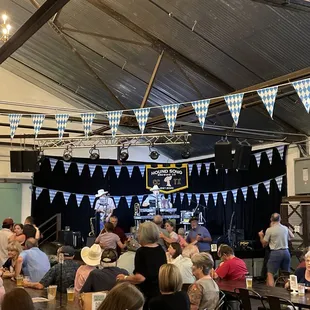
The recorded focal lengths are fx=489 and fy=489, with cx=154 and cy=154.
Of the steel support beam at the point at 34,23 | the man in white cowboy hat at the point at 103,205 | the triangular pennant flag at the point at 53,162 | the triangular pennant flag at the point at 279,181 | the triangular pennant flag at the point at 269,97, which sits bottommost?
the man in white cowboy hat at the point at 103,205

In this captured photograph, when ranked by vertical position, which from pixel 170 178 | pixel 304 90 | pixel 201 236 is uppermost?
pixel 304 90

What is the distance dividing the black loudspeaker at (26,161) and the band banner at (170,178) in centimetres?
396

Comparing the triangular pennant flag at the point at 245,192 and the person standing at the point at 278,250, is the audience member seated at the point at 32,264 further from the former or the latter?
the triangular pennant flag at the point at 245,192

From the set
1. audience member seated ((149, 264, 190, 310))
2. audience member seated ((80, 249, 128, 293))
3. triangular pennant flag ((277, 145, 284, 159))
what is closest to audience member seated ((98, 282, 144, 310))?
audience member seated ((149, 264, 190, 310))

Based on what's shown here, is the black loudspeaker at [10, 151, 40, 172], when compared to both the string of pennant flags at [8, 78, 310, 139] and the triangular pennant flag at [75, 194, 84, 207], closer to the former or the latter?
the string of pennant flags at [8, 78, 310, 139]

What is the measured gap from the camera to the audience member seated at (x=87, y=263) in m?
4.66

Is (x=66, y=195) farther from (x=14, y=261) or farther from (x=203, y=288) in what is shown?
(x=203, y=288)

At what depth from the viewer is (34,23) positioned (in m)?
5.36

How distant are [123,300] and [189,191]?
501 inches

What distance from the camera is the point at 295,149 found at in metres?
11.5

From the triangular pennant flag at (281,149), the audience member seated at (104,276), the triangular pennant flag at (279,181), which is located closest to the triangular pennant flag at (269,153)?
the triangular pennant flag at (281,149)

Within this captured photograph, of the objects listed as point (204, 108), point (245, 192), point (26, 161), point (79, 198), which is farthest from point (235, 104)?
point (79, 198)

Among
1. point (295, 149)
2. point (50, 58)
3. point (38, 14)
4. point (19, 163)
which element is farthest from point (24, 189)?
point (38, 14)

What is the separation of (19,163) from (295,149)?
6547 mm
